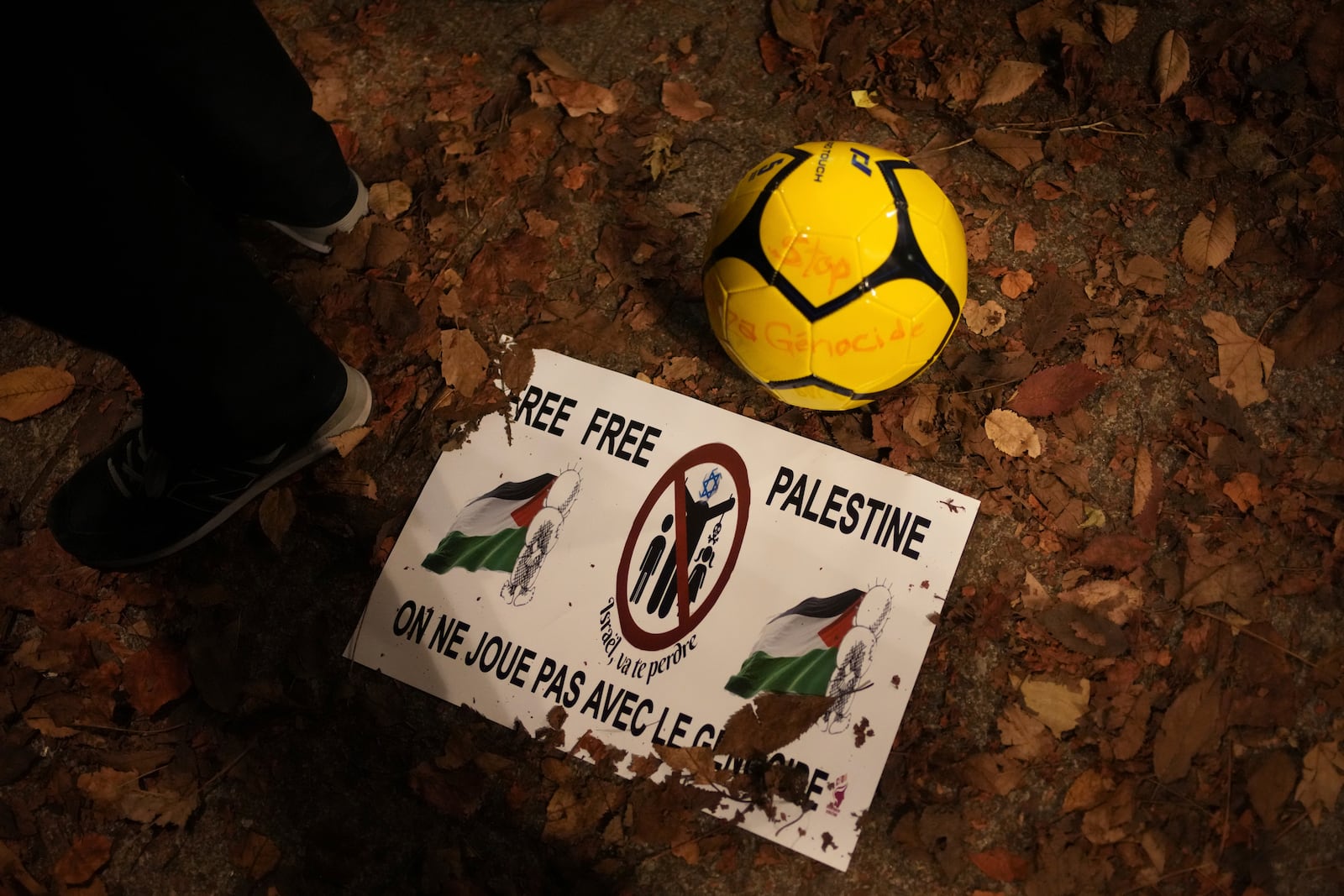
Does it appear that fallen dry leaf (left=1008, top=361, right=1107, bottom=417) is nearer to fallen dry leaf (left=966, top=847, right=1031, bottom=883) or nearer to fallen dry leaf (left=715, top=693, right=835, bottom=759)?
fallen dry leaf (left=715, top=693, right=835, bottom=759)

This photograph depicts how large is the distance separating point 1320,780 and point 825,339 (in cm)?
157

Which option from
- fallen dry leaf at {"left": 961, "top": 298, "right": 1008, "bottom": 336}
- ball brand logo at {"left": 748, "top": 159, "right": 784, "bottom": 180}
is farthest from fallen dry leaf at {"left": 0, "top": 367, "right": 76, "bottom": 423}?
fallen dry leaf at {"left": 961, "top": 298, "right": 1008, "bottom": 336}

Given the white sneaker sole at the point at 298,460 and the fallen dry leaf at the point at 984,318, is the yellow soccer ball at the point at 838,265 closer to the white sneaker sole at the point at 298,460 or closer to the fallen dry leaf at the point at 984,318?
the fallen dry leaf at the point at 984,318

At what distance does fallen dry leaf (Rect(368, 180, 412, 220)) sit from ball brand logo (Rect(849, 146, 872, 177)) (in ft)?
4.31

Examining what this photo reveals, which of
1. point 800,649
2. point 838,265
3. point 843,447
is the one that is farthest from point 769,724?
point 838,265

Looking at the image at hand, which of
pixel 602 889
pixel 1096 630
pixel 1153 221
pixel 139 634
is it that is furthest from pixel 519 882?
pixel 1153 221

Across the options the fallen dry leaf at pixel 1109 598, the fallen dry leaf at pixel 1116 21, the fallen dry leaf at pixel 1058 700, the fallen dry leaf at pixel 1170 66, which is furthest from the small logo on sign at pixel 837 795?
the fallen dry leaf at pixel 1116 21

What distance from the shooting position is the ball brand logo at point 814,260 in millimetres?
1498

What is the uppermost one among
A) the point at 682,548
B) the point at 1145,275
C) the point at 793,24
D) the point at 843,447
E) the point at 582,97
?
the point at 793,24

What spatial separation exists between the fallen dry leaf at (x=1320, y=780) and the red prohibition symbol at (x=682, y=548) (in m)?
1.40

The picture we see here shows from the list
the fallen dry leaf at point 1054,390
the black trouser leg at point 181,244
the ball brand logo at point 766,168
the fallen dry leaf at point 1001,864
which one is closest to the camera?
the black trouser leg at point 181,244

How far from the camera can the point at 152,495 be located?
194cm

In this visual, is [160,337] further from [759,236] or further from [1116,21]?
[1116,21]

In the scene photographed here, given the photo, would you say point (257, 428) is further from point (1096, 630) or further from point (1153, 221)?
point (1153, 221)
